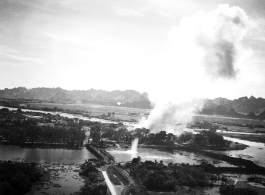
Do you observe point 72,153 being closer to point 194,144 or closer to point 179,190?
point 179,190

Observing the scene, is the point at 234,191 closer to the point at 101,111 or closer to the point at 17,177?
the point at 17,177

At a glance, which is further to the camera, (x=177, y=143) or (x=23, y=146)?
(x=177, y=143)

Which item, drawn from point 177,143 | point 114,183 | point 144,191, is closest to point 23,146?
point 114,183

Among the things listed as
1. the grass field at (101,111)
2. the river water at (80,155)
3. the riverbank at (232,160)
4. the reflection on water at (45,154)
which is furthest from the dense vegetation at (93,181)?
the grass field at (101,111)

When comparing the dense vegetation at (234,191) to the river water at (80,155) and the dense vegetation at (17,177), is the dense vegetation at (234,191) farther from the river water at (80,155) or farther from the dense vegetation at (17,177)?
the dense vegetation at (17,177)

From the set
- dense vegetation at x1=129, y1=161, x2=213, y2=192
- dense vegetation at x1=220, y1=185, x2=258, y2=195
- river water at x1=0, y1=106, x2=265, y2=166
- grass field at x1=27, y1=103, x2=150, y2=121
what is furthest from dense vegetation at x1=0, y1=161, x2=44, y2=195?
grass field at x1=27, y1=103, x2=150, y2=121

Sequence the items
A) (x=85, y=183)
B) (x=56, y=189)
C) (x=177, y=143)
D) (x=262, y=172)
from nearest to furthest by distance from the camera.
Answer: (x=56, y=189) < (x=85, y=183) < (x=262, y=172) < (x=177, y=143)
